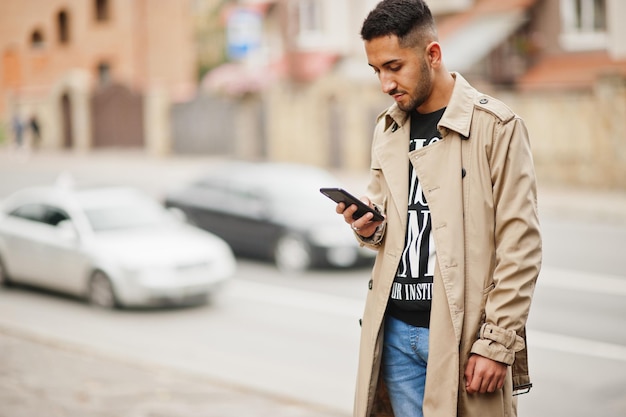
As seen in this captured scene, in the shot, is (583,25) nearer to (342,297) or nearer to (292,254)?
(292,254)

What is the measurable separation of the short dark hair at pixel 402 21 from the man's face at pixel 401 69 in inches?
0.9

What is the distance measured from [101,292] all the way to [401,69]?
30.8 feet

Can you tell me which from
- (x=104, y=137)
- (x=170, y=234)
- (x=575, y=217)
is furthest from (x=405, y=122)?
(x=104, y=137)

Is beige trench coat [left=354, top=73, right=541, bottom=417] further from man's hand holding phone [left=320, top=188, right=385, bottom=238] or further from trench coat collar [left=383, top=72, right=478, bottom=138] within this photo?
man's hand holding phone [left=320, top=188, right=385, bottom=238]

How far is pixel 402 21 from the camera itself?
3.31 m

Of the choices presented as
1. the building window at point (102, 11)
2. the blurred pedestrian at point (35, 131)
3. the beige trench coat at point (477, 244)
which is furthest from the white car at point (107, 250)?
the building window at point (102, 11)

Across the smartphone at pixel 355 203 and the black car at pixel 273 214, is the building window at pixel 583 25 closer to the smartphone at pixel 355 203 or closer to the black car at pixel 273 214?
the black car at pixel 273 214

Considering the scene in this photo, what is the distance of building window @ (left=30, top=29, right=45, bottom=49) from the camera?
4125cm

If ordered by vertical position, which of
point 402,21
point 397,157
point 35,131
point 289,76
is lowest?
point 35,131

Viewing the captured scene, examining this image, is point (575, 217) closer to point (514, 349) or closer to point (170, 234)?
point (170, 234)

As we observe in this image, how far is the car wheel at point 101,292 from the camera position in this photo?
12.0 metres

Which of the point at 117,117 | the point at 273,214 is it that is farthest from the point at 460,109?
the point at 117,117

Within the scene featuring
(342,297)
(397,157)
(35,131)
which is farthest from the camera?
(35,131)

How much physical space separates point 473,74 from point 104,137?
18.1 m
